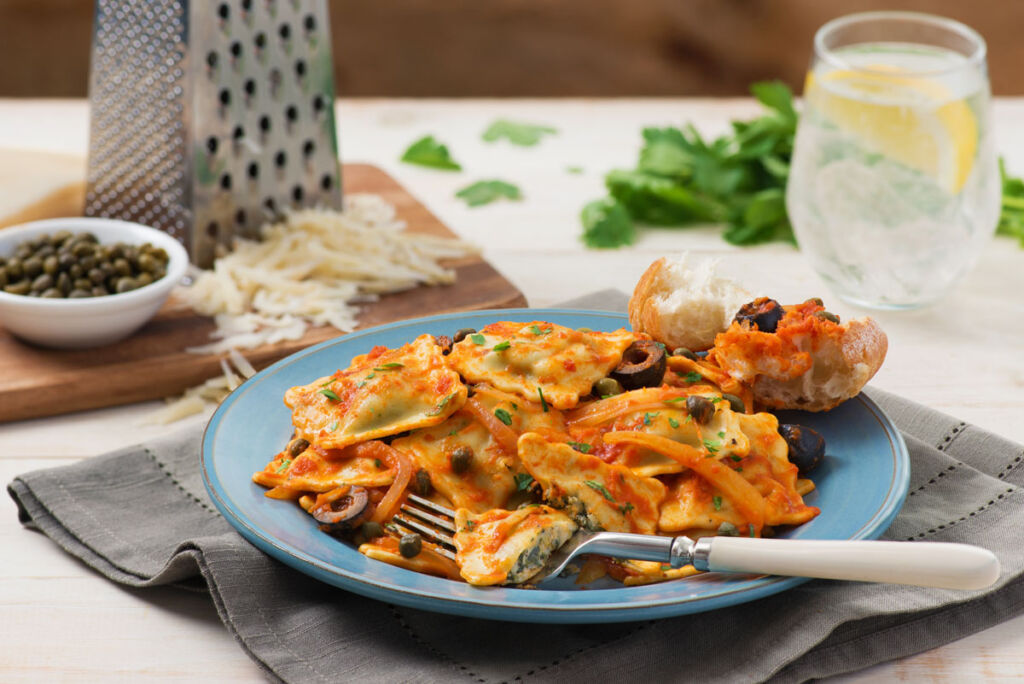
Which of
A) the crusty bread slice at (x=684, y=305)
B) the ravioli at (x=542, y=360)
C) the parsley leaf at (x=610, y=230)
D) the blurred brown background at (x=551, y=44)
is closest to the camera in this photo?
the ravioli at (x=542, y=360)

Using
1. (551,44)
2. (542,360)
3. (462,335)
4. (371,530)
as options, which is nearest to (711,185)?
(462,335)

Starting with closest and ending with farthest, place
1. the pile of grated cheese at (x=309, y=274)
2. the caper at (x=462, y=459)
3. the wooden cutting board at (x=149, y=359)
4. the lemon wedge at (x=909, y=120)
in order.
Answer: the caper at (x=462, y=459), the wooden cutting board at (x=149, y=359), the lemon wedge at (x=909, y=120), the pile of grated cheese at (x=309, y=274)

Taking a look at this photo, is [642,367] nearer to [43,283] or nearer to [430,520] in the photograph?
[430,520]

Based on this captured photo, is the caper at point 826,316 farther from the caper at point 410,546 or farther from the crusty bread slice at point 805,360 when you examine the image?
the caper at point 410,546

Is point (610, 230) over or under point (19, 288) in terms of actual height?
under

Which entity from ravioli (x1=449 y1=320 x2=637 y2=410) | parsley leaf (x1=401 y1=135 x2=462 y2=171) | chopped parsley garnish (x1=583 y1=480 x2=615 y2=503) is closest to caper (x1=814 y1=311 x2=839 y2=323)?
ravioli (x1=449 y1=320 x2=637 y2=410)

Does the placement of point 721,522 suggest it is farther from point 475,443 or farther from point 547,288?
point 547,288

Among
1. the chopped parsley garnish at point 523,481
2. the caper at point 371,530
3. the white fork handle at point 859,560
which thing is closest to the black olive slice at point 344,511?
the caper at point 371,530
